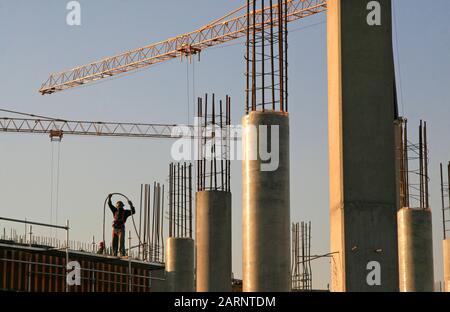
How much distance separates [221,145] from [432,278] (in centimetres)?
941

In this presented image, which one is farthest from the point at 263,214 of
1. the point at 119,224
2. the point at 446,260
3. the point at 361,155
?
the point at 446,260

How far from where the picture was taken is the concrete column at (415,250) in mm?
31344

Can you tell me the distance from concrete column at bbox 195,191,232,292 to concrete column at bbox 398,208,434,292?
247 inches

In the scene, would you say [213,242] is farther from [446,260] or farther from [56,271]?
[446,260]

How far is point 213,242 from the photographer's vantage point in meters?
29.8

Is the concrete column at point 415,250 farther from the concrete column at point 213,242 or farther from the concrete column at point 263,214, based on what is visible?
the concrete column at point 263,214

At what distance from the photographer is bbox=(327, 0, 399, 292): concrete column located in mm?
17688

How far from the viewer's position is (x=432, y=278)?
105ft

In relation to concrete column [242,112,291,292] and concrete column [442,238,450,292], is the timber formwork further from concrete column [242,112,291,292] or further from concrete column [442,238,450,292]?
concrete column [442,238,450,292]

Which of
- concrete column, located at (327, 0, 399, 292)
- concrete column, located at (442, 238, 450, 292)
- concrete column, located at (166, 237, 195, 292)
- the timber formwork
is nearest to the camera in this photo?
concrete column, located at (327, 0, 399, 292)

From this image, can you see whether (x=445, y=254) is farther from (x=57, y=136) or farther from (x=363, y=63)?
(x=57, y=136)

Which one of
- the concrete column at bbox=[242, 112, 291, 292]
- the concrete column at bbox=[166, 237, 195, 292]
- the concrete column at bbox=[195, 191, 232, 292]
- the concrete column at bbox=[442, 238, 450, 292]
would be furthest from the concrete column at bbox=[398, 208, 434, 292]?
the concrete column at bbox=[442, 238, 450, 292]

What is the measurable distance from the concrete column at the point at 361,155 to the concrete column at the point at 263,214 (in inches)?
131

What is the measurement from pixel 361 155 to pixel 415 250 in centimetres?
1467
